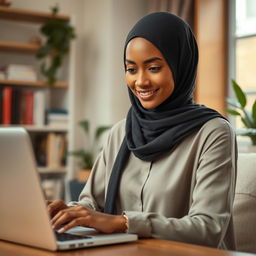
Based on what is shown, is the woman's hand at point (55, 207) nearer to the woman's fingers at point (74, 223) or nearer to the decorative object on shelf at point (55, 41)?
the woman's fingers at point (74, 223)

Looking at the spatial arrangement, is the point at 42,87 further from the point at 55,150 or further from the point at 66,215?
the point at 66,215

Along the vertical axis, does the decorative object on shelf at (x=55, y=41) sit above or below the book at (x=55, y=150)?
above

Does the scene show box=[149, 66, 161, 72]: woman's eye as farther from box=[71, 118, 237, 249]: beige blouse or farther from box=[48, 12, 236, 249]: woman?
box=[71, 118, 237, 249]: beige blouse

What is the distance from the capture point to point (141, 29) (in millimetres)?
1604

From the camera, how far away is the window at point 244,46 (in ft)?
13.3

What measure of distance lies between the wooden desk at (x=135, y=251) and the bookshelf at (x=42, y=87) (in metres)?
3.30

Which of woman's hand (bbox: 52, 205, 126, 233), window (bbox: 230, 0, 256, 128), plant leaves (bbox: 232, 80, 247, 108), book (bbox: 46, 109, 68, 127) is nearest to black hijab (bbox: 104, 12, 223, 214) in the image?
woman's hand (bbox: 52, 205, 126, 233)

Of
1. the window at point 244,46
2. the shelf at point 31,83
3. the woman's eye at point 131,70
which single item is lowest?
the shelf at point 31,83

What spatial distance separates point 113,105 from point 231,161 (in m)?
3.18

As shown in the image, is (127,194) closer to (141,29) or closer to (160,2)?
(141,29)

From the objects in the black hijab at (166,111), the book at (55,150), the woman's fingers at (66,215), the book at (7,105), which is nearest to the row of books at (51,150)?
the book at (55,150)

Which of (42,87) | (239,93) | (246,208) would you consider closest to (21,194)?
(246,208)

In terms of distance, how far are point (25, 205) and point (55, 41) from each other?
11.5ft

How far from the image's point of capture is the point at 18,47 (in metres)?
4.44
